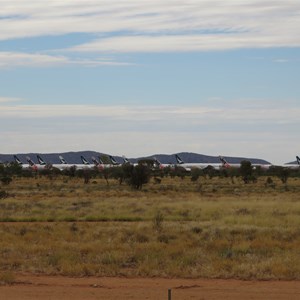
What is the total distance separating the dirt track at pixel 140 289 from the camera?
15.6 metres

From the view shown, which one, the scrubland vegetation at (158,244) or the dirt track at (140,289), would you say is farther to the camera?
the scrubland vegetation at (158,244)

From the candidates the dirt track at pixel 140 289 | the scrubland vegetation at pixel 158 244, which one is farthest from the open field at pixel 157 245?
the dirt track at pixel 140 289

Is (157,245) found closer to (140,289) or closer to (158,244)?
(158,244)

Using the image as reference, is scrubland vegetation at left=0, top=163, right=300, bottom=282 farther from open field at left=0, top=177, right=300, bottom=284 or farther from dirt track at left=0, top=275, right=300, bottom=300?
dirt track at left=0, top=275, right=300, bottom=300

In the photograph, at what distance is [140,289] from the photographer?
16.5 meters

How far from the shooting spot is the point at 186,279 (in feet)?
59.4

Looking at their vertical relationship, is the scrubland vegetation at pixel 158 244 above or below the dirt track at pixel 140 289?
above

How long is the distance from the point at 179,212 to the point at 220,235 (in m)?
13.8

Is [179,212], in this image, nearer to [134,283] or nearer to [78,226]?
[78,226]

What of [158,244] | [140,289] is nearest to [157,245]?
[158,244]

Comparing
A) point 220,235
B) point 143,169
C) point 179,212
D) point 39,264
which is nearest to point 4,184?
point 143,169

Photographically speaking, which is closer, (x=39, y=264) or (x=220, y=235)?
(x=39, y=264)

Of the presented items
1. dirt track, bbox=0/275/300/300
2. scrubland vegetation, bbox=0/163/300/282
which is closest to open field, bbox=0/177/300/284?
scrubland vegetation, bbox=0/163/300/282

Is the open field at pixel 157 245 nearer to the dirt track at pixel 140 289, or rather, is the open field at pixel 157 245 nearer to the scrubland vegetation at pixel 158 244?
the scrubland vegetation at pixel 158 244
